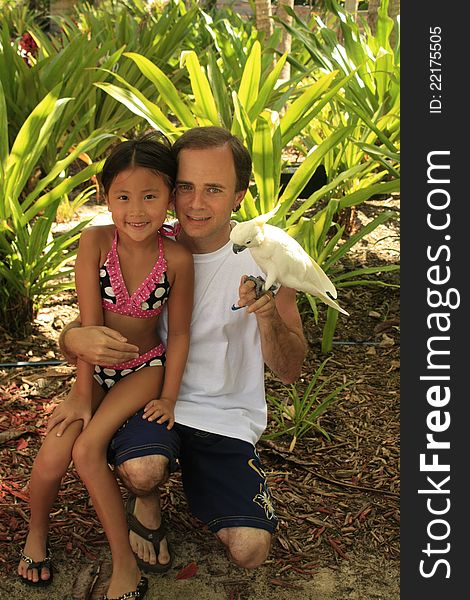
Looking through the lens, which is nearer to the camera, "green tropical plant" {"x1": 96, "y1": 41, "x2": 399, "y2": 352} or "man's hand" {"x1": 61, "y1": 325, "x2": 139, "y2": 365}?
"man's hand" {"x1": 61, "y1": 325, "x2": 139, "y2": 365}

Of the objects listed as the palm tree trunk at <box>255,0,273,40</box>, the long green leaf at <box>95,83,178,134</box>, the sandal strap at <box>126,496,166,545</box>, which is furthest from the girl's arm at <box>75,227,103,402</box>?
the palm tree trunk at <box>255,0,273,40</box>

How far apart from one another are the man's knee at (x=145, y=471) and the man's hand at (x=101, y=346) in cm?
21

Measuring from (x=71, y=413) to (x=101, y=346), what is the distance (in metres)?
0.18

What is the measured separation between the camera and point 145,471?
1666mm

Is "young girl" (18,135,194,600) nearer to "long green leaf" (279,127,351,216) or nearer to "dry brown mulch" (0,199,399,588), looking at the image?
Result: "dry brown mulch" (0,199,399,588)

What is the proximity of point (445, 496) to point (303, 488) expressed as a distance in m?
0.61

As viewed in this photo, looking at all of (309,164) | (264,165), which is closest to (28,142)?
(264,165)

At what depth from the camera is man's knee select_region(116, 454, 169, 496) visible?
166 cm

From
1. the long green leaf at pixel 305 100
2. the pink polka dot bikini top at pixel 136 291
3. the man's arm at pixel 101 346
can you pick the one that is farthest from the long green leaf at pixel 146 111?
the man's arm at pixel 101 346

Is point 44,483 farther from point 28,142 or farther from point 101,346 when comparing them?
point 28,142

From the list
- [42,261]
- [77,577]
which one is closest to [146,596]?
[77,577]

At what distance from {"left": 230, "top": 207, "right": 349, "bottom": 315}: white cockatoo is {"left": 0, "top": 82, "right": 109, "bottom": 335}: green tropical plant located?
125 cm

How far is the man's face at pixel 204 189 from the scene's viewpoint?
5.61 ft

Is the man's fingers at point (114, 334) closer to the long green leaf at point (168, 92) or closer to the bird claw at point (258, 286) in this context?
the bird claw at point (258, 286)
